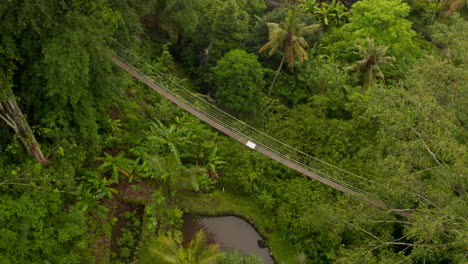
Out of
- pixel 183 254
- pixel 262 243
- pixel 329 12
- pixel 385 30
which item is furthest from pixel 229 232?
pixel 329 12

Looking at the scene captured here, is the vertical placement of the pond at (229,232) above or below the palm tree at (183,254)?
below

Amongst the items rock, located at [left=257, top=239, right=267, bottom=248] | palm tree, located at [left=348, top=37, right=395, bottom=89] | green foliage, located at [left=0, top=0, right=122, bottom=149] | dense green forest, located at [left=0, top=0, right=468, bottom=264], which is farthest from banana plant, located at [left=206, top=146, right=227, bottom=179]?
palm tree, located at [left=348, top=37, right=395, bottom=89]

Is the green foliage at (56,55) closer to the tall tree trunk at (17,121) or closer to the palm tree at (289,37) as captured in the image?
the tall tree trunk at (17,121)

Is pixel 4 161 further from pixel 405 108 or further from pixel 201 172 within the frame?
pixel 405 108

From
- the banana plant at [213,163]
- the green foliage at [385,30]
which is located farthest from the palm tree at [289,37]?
the banana plant at [213,163]

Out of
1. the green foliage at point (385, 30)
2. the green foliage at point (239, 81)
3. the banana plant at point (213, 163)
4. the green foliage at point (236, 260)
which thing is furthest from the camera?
the green foliage at point (385, 30)

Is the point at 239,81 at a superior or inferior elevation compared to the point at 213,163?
superior

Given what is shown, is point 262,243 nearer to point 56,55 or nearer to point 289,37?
point 56,55

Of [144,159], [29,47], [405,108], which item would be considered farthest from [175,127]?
[405,108]
